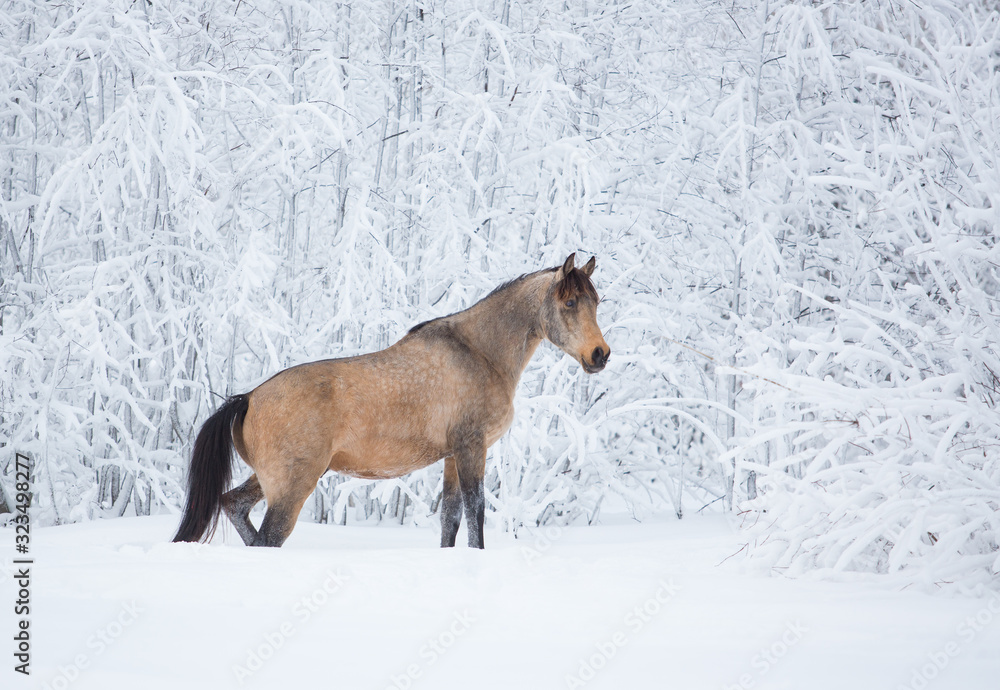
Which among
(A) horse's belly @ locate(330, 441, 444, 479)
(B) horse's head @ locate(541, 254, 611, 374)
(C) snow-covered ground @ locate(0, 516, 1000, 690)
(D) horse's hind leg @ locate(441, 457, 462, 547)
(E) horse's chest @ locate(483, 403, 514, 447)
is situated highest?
(B) horse's head @ locate(541, 254, 611, 374)

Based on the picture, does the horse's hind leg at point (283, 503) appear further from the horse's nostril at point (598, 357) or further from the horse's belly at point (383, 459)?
the horse's nostril at point (598, 357)

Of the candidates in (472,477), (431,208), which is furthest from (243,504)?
(431,208)

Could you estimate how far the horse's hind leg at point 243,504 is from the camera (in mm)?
4125

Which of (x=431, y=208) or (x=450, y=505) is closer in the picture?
(x=450, y=505)

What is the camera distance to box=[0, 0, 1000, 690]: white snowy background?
11.9 ft

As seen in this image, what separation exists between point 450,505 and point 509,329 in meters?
1.03

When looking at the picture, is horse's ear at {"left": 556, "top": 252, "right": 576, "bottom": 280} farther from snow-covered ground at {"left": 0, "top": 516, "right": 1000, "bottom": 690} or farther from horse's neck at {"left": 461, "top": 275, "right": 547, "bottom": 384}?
snow-covered ground at {"left": 0, "top": 516, "right": 1000, "bottom": 690}

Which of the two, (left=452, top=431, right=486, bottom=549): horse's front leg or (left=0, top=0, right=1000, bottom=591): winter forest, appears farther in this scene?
(left=0, top=0, right=1000, bottom=591): winter forest

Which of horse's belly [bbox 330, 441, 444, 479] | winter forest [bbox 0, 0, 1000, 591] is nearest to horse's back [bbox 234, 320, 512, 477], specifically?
horse's belly [bbox 330, 441, 444, 479]

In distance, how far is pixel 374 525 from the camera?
682cm

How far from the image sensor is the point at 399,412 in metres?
4.20

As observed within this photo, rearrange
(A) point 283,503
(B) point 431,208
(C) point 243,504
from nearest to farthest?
(A) point 283,503, (C) point 243,504, (B) point 431,208

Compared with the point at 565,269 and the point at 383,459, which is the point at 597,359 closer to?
the point at 565,269

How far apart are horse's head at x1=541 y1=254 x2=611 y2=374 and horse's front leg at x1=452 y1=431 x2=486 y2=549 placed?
27.1 inches
